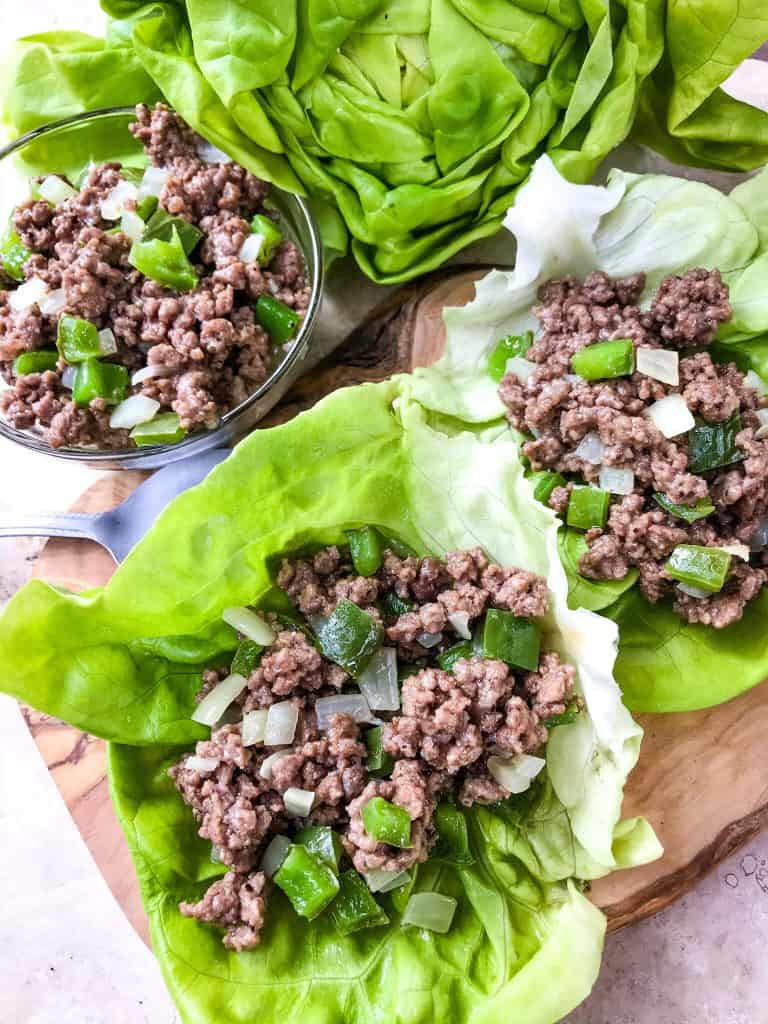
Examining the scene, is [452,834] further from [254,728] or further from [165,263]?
[165,263]

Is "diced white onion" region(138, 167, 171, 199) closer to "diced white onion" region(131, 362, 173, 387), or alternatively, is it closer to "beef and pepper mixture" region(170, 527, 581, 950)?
"diced white onion" region(131, 362, 173, 387)

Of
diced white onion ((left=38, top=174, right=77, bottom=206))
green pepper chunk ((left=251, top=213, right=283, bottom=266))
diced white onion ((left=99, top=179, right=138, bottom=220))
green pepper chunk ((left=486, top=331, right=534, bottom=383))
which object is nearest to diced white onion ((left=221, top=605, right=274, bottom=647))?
green pepper chunk ((left=486, top=331, right=534, bottom=383))

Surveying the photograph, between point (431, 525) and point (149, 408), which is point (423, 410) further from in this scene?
point (149, 408)

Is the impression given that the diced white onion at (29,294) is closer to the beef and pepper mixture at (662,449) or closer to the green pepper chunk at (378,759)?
the beef and pepper mixture at (662,449)

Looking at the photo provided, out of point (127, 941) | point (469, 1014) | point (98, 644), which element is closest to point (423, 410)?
point (98, 644)

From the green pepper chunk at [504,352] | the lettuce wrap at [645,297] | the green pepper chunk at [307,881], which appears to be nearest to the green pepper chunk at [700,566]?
the lettuce wrap at [645,297]

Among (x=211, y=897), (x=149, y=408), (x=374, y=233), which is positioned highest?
(x=374, y=233)

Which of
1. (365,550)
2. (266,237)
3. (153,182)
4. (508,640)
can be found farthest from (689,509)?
(153,182)
